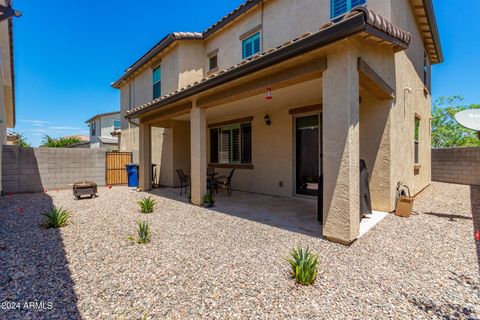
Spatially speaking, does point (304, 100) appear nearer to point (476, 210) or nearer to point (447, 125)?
point (476, 210)

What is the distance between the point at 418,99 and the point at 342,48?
6989 mm

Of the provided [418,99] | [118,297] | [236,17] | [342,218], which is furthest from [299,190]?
[236,17]

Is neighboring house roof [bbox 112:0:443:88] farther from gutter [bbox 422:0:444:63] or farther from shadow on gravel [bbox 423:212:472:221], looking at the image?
shadow on gravel [bbox 423:212:472:221]

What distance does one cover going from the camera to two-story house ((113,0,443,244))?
4.03 m

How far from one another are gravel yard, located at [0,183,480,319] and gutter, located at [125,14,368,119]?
3.41 metres

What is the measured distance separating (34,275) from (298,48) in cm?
525

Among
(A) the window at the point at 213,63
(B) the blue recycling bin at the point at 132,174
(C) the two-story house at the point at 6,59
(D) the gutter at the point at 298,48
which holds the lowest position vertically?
(B) the blue recycling bin at the point at 132,174

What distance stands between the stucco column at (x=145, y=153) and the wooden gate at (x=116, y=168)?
299 centimetres

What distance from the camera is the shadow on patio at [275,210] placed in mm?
5203

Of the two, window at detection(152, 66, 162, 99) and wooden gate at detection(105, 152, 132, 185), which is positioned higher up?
window at detection(152, 66, 162, 99)

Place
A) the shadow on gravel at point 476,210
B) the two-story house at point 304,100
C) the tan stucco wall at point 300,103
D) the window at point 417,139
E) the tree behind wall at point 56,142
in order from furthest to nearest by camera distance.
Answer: the tree behind wall at point 56,142 < the window at point 417,139 < the tan stucco wall at point 300,103 < the shadow on gravel at point 476,210 < the two-story house at point 304,100

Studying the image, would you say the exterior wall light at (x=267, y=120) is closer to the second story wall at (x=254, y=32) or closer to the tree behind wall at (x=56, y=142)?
the second story wall at (x=254, y=32)

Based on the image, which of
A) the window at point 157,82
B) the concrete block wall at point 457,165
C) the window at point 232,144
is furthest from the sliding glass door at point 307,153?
the concrete block wall at point 457,165

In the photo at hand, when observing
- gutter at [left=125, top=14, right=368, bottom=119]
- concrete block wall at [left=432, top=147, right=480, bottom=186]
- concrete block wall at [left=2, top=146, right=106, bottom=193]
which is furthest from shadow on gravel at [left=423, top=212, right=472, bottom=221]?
concrete block wall at [left=2, top=146, right=106, bottom=193]
